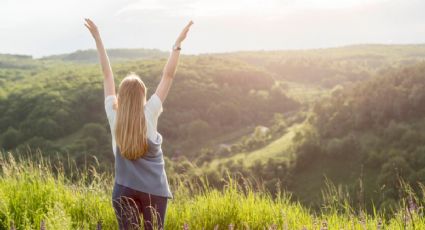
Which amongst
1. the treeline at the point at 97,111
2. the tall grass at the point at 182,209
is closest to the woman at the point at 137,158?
the tall grass at the point at 182,209

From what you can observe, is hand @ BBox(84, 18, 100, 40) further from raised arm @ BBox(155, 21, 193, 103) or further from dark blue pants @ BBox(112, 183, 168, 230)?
dark blue pants @ BBox(112, 183, 168, 230)

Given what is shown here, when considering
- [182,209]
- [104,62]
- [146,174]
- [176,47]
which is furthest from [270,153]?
[146,174]

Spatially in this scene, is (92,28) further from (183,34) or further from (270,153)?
(270,153)

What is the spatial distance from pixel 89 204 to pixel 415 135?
8627 cm

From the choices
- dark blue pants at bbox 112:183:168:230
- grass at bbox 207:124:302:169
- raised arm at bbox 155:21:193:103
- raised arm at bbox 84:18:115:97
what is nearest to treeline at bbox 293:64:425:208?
grass at bbox 207:124:302:169

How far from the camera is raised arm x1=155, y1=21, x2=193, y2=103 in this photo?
4.85 metres

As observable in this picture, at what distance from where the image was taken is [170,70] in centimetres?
508

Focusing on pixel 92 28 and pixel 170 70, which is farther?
pixel 92 28

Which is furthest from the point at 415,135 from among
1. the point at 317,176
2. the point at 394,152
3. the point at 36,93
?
the point at 36,93

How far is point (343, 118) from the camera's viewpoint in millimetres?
103125

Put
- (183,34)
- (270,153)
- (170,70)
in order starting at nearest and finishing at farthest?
(170,70), (183,34), (270,153)

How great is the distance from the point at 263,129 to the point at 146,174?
453 feet

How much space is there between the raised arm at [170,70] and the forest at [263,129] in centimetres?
2991

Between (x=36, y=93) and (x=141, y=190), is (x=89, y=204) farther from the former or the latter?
(x=36, y=93)
